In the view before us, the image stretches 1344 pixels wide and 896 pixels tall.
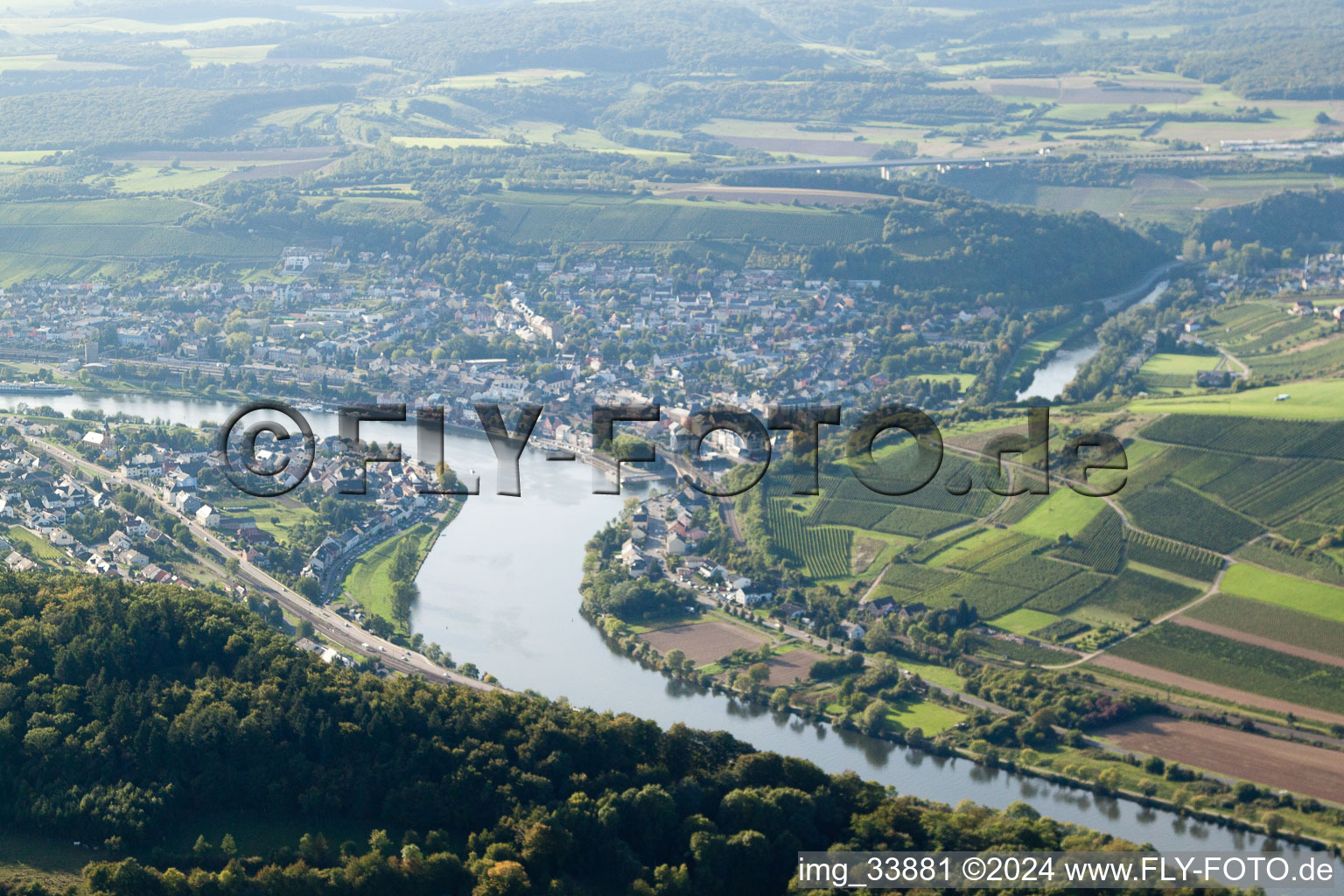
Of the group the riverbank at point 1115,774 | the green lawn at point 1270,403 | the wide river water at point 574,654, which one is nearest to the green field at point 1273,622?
the riverbank at point 1115,774

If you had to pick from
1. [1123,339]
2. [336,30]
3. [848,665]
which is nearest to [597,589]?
[848,665]

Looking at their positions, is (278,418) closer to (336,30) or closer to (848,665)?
(848,665)

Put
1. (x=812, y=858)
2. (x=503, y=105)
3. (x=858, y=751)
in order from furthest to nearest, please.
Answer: (x=503, y=105) < (x=858, y=751) < (x=812, y=858)

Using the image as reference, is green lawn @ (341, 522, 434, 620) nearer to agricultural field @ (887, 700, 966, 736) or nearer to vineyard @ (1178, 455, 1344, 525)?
agricultural field @ (887, 700, 966, 736)

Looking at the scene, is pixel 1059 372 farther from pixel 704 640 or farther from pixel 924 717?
pixel 924 717

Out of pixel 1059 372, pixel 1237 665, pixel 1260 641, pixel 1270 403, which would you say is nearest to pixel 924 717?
pixel 1237 665
